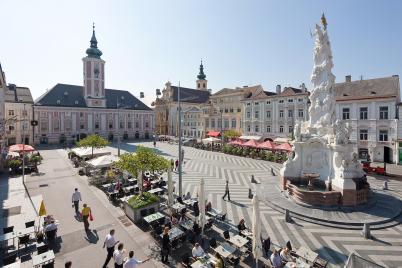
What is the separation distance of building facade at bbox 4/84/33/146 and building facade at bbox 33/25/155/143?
63.5 inches

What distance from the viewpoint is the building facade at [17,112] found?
52.4m

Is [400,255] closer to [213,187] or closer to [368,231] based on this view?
[368,231]

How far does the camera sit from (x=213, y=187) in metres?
21.2

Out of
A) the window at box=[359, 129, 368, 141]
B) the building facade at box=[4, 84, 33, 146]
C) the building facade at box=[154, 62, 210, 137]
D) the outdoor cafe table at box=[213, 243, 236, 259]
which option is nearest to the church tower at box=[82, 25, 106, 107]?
the building facade at box=[4, 84, 33, 146]

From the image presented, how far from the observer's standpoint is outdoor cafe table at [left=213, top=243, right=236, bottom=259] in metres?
9.99

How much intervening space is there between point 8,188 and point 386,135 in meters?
46.2

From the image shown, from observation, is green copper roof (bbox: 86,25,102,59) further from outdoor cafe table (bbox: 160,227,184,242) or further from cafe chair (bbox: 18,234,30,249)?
outdoor cafe table (bbox: 160,227,184,242)

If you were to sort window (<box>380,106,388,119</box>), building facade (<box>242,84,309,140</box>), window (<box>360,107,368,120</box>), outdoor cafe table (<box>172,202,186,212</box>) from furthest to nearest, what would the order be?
building facade (<box>242,84,309,140</box>)
window (<box>360,107,368,120</box>)
window (<box>380,106,388,119</box>)
outdoor cafe table (<box>172,202,186,212</box>)

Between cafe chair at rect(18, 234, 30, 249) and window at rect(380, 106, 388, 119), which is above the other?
window at rect(380, 106, 388, 119)

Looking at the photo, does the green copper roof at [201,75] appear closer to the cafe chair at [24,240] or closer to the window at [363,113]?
the window at [363,113]

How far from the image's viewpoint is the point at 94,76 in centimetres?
6475

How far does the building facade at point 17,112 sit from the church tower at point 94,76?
13.9 metres

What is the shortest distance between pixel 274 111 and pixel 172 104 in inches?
1632

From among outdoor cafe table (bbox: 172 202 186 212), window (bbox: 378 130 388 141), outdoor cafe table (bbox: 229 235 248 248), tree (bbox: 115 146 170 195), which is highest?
window (bbox: 378 130 388 141)
